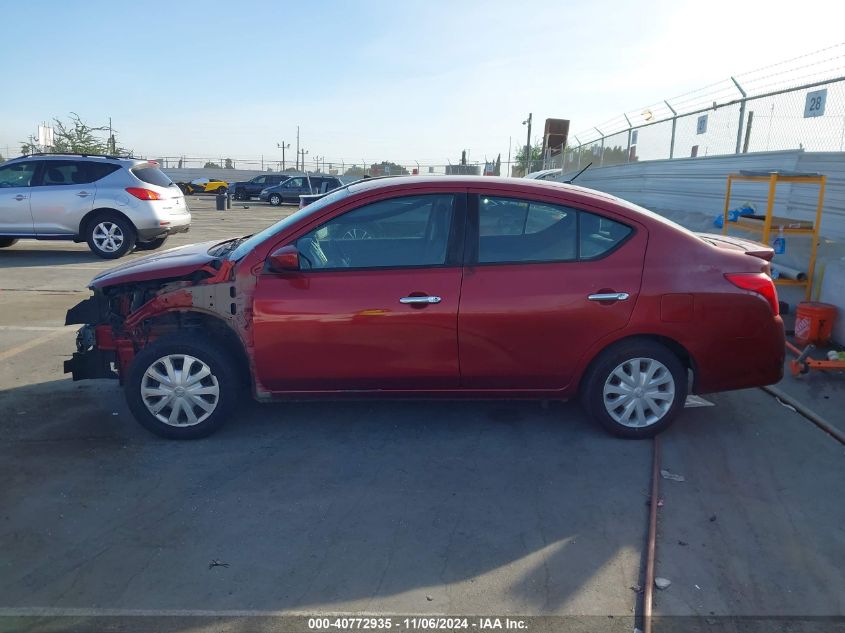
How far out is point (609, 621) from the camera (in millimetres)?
2908

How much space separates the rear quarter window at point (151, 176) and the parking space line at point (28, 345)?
6024mm

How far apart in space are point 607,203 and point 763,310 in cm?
121

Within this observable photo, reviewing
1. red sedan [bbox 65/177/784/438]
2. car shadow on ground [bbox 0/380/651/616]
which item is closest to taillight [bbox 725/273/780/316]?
red sedan [bbox 65/177/784/438]

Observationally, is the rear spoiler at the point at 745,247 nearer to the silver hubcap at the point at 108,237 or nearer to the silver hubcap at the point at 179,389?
the silver hubcap at the point at 179,389

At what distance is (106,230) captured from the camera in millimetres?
12461

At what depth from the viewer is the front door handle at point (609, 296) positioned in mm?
4398

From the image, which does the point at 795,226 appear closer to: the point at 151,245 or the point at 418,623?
the point at 418,623

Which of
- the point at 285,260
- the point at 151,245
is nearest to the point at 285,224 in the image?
the point at 285,260

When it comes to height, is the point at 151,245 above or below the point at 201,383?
below

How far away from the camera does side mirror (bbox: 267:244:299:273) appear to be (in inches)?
169

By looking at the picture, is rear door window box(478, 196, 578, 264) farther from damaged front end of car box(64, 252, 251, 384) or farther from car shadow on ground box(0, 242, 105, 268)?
car shadow on ground box(0, 242, 105, 268)

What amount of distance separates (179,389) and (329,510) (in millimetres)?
1431

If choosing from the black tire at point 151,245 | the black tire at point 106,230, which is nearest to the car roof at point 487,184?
the black tire at point 106,230

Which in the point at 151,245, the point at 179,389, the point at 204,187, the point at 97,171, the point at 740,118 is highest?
the point at 740,118
